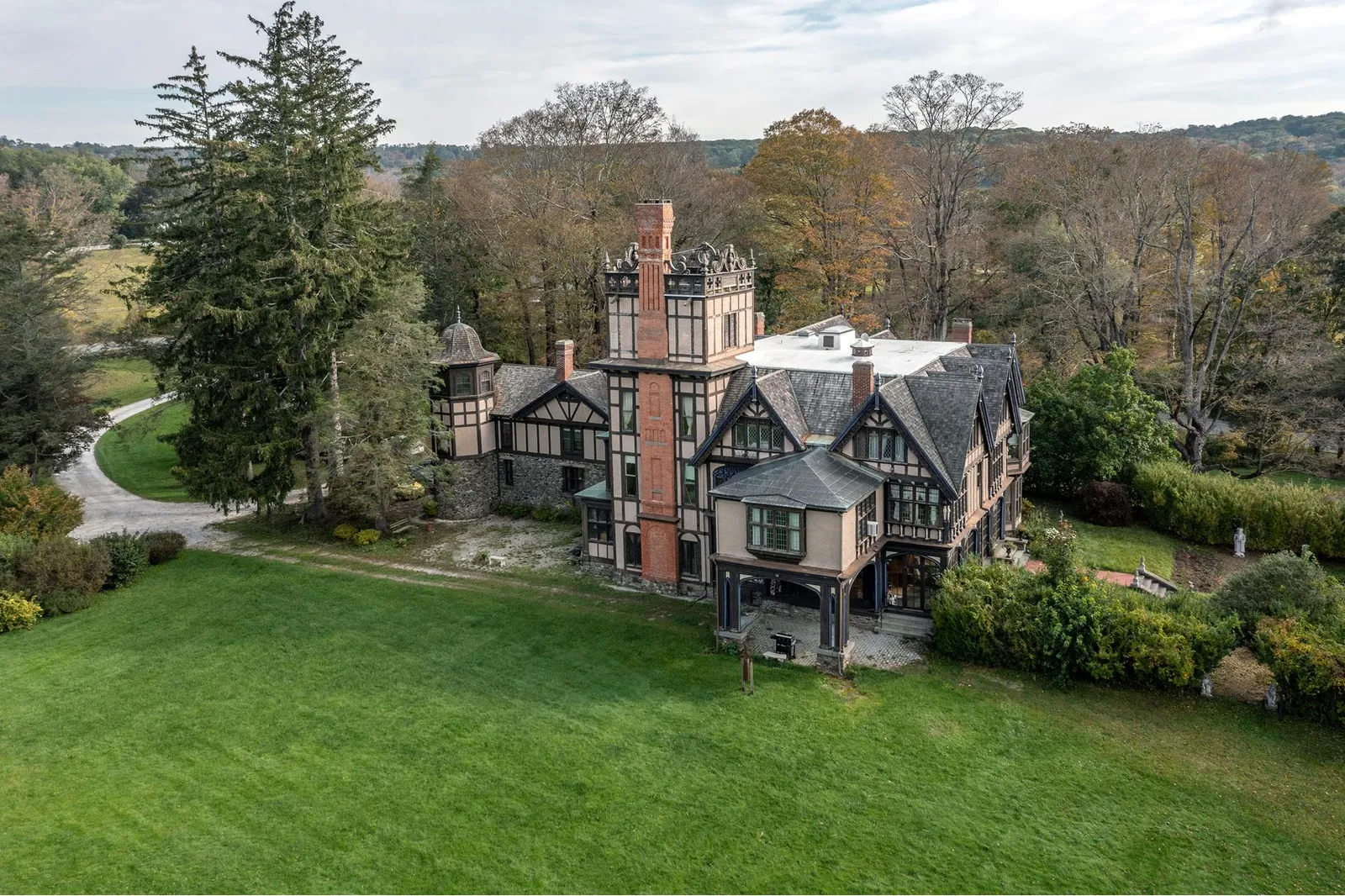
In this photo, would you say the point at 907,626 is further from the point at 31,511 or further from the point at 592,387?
the point at 31,511

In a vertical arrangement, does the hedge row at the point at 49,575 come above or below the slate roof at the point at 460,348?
below

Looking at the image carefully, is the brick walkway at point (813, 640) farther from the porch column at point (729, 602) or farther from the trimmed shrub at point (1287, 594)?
the trimmed shrub at point (1287, 594)

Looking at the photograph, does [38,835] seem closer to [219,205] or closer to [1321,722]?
[219,205]

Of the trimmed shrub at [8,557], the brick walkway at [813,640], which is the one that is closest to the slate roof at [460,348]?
the trimmed shrub at [8,557]

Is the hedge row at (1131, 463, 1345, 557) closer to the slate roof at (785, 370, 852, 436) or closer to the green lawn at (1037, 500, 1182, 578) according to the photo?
the green lawn at (1037, 500, 1182, 578)

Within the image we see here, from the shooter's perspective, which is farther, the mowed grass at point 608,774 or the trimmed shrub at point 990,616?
the trimmed shrub at point 990,616

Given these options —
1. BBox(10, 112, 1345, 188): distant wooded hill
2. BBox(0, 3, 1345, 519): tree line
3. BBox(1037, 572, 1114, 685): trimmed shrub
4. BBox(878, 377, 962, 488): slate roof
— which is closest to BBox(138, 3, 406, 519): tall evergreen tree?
BBox(0, 3, 1345, 519): tree line

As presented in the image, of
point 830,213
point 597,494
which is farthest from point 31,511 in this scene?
point 830,213

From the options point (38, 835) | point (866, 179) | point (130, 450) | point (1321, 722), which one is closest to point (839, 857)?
point (1321, 722)
